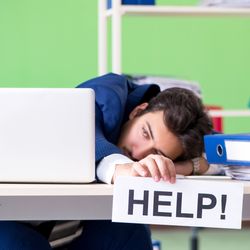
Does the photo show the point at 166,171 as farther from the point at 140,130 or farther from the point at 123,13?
the point at 123,13

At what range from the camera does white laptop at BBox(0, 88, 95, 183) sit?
1.02 m

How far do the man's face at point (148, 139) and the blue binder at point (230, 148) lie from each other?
1.35 ft

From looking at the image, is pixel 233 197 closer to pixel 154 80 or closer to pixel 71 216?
pixel 71 216

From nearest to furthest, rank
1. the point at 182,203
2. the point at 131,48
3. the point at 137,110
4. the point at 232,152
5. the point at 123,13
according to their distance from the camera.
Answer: the point at 182,203 < the point at 232,152 < the point at 137,110 < the point at 123,13 < the point at 131,48

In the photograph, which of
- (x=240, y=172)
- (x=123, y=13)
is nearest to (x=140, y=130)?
(x=240, y=172)

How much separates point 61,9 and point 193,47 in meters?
0.84

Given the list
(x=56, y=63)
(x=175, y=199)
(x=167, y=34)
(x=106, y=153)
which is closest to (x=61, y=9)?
(x=56, y=63)

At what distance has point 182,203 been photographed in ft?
3.15

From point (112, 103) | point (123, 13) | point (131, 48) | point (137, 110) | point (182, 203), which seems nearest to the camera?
point (182, 203)

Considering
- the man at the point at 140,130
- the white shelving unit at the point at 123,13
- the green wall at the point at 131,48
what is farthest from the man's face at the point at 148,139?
the green wall at the point at 131,48

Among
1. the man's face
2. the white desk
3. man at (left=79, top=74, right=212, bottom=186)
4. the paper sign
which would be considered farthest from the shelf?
the paper sign

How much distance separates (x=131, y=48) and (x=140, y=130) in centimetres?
259

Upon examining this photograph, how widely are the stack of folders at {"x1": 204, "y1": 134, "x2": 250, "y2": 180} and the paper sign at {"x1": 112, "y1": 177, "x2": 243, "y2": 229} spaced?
0.54 feet

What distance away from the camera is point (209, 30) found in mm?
4270
